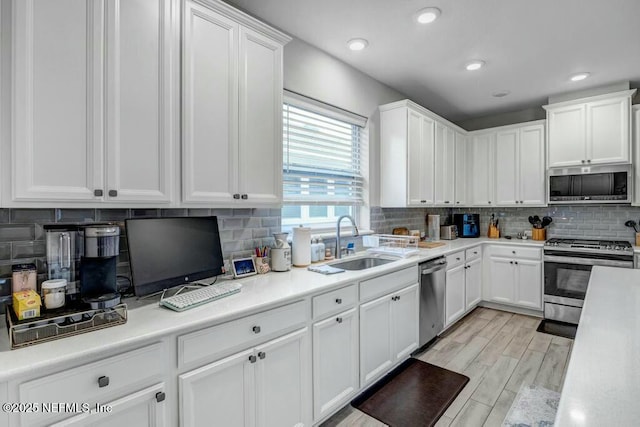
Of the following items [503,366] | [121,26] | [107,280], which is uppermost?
[121,26]

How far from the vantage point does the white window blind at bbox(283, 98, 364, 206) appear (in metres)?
2.70

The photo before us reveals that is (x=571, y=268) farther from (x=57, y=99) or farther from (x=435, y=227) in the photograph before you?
(x=57, y=99)

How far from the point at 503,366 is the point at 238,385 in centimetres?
243

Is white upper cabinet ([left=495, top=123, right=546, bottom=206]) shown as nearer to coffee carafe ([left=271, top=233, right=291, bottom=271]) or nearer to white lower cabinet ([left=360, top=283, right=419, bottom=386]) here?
white lower cabinet ([left=360, top=283, right=419, bottom=386])

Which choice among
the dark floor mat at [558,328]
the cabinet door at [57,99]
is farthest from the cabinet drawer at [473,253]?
the cabinet door at [57,99]

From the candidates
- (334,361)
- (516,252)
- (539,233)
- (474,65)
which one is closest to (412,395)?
(334,361)

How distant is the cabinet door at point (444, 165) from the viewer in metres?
4.00

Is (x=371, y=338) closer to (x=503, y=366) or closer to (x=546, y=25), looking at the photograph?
(x=503, y=366)

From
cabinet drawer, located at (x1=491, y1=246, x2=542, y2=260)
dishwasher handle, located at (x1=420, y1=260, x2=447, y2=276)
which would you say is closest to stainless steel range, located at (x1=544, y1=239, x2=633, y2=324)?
cabinet drawer, located at (x1=491, y1=246, x2=542, y2=260)

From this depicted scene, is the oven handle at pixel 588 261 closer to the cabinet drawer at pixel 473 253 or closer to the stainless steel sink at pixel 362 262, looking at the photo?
the cabinet drawer at pixel 473 253

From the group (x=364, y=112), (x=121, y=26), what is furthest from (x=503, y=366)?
(x=121, y=26)

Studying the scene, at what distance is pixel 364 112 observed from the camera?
11.2ft

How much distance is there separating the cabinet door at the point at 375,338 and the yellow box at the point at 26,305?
175 cm

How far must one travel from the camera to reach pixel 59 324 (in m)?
1.19
